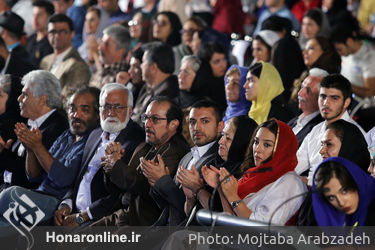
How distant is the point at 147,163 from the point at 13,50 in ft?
13.5

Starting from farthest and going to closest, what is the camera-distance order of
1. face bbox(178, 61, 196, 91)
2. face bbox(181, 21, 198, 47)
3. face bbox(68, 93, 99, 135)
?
face bbox(181, 21, 198, 47) → face bbox(178, 61, 196, 91) → face bbox(68, 93, 99, 135)

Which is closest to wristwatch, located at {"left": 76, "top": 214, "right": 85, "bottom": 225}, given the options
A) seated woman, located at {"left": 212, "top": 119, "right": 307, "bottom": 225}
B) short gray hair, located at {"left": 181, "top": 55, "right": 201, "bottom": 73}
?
seated woman, located at {"left": 212, "top": 119, "right": 307, "bottom": 225}

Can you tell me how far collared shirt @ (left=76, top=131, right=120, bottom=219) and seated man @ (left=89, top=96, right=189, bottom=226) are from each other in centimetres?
32

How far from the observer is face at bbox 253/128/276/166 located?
217 inches

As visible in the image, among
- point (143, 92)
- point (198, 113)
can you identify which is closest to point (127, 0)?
point (143, 92)

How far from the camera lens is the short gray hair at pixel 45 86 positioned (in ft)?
24.8

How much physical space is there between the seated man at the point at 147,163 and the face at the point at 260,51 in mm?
2558

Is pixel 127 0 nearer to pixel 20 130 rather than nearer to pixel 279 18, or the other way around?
pixel 279 18

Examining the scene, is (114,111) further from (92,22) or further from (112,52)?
(92,22)

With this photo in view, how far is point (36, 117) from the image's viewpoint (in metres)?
7.52

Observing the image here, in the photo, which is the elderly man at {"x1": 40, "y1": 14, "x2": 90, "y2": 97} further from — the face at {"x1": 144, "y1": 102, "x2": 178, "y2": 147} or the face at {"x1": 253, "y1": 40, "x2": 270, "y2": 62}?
the face at {"x1": 144, "y1": 102, "x2": 178, "y2": 147}

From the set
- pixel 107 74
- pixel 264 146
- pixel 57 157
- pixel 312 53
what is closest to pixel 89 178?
pixel 57 157

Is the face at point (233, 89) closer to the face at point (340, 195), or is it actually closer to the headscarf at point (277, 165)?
the headscarf at point (277, 165)

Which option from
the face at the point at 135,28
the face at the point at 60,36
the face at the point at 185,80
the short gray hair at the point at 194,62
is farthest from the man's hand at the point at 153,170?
the face at the point at 135,28
